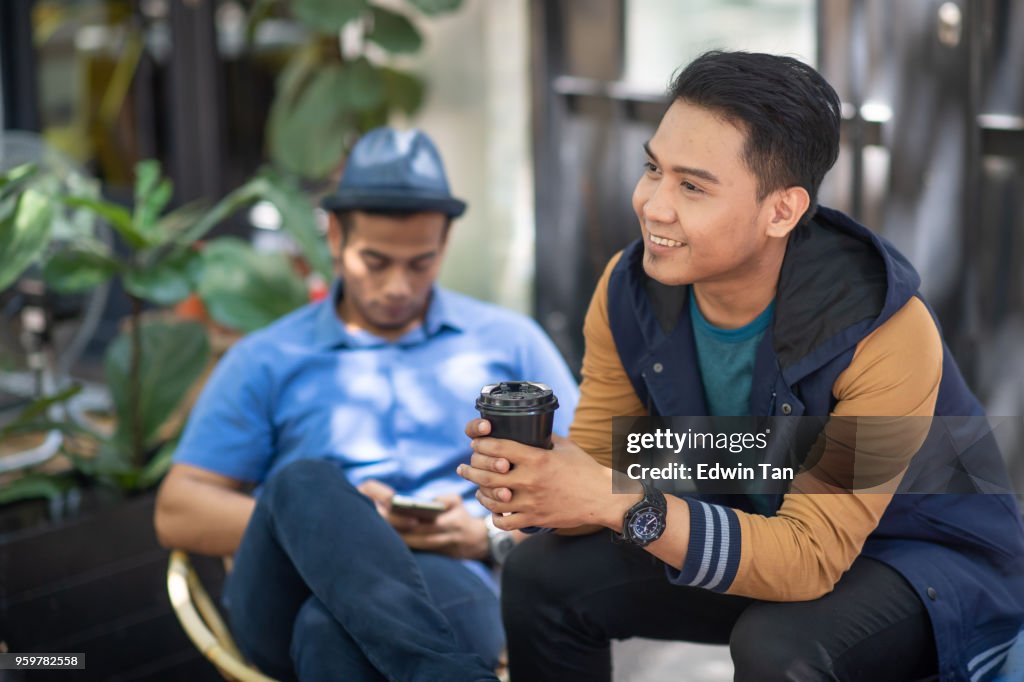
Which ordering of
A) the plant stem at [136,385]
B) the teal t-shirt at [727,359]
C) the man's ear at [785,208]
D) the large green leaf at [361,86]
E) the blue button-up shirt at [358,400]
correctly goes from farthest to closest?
the large green leaf at [361,86] < the plant stem at [136,385] < the blue button-up shirt at [358,400] < the teal t-shirt at [727,359] < the man's ear at [785,208]

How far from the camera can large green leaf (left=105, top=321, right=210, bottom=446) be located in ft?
10.0

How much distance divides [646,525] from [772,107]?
0.56 metres

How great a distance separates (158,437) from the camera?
321 cm

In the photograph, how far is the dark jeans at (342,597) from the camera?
1641mm

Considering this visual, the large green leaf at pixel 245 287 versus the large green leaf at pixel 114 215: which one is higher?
the large green leaf at pixel 114 215

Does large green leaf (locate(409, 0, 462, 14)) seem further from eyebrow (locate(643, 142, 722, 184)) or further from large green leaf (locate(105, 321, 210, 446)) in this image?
eyebrow (locate(643, 142, 722, 184))

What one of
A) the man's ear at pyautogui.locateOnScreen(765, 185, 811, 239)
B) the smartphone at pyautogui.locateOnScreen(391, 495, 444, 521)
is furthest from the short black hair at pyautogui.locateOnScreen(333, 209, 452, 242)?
the man's ear at pyautogui.locateOnScreen(765, 185, 811, 239)

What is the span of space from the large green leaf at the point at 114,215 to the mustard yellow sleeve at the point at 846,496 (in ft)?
5.55

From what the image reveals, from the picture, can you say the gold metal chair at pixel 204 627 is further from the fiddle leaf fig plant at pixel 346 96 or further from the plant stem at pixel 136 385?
the fiddle leaf fig plant at pixel 346 96

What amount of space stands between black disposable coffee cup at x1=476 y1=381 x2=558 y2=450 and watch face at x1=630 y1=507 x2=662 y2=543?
0.49 ft

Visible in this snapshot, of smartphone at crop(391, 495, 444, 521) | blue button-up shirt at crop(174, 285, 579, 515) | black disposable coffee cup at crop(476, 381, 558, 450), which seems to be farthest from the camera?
blue button-up shirt at crop(174, 285, 579, 515)

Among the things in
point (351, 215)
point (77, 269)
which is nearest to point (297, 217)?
point (77, 269)
